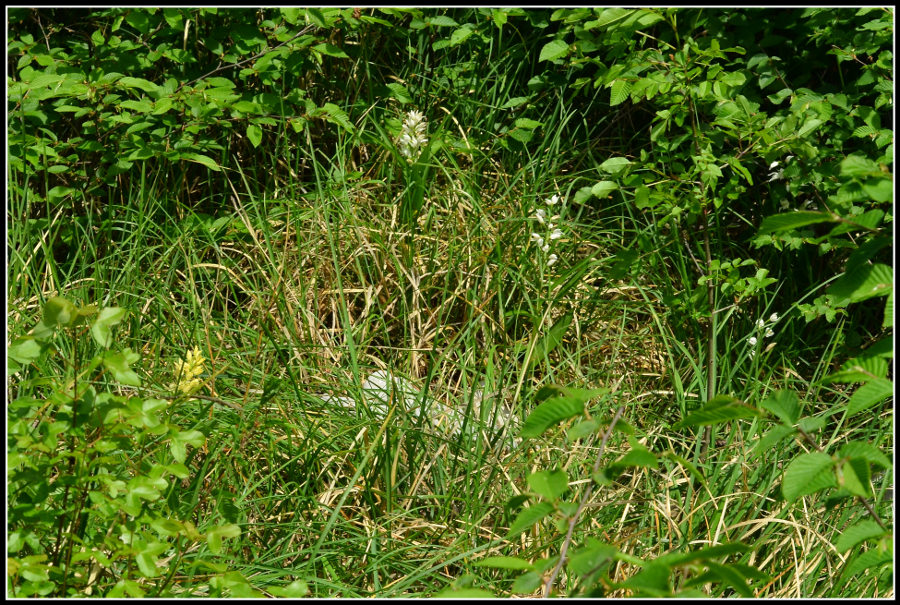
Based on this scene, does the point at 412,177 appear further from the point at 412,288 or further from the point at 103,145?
the point at 103,145

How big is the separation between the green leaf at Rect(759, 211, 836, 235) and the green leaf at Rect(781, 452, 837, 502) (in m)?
0.37

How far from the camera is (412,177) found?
3.08m

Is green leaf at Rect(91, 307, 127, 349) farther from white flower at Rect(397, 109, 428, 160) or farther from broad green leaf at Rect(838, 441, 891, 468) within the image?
white flower at Rect(397, 109, 428, 160)

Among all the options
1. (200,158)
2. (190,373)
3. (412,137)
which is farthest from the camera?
(412,137)

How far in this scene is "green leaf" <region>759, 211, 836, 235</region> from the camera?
129 cm

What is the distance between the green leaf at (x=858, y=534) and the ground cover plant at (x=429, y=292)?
1 centimetres

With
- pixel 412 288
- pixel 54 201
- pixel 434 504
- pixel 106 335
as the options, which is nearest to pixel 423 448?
pixel 434 504

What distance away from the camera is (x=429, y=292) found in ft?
9.75

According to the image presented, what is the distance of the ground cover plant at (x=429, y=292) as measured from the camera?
6.44ft

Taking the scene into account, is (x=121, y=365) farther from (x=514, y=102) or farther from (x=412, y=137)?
(x=514, y=102)

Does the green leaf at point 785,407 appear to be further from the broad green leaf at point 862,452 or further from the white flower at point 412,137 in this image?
the white flower at point 412,137

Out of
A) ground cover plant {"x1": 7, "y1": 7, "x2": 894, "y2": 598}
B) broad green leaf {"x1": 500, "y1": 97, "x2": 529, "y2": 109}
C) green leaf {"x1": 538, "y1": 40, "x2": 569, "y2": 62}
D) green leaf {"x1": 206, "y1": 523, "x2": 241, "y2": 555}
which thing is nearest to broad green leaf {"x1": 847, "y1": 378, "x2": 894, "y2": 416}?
ground cover plant {"x1": 7, "y1": 7, "x2": 894, "y2": 598}

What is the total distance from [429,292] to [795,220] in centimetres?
174

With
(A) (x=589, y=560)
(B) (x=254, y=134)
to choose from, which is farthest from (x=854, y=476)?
(B) (x=254, y=134)
